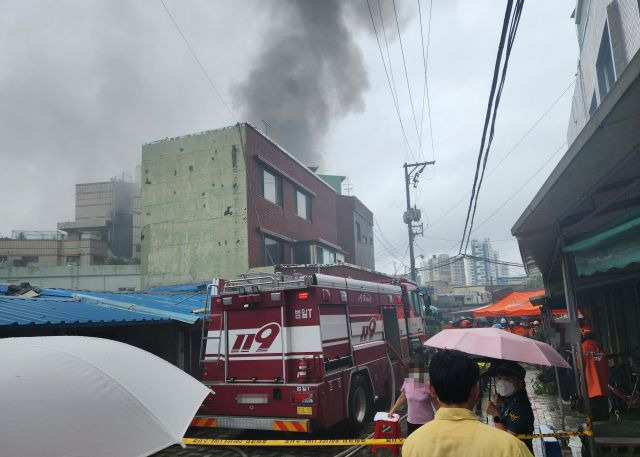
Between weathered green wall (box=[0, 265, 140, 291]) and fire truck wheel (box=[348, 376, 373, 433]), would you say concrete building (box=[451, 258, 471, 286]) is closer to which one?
weathered green wall (box=[0, 265, 140, 291])

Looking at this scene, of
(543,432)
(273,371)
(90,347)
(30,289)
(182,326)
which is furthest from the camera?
(182,326)

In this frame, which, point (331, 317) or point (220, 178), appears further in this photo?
point (220, 178)

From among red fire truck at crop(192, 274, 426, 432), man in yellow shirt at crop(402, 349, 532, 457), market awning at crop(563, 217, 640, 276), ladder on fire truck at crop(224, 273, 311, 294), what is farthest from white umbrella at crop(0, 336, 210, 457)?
ladder on fire truck at crop(224, 273, 311, 294)

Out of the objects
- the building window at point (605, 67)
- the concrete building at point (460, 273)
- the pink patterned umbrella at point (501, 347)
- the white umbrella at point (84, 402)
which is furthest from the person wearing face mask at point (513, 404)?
the concrete building at point (460, 273)

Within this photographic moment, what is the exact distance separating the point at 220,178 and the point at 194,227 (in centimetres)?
241

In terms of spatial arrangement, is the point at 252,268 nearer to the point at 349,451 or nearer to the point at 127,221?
the point at 349,451

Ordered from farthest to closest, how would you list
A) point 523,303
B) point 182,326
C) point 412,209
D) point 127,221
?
point 127,221
point 412,209
point 523,303
point 182,326

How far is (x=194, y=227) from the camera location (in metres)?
20.5

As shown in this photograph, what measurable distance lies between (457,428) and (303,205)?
2319 centimetres

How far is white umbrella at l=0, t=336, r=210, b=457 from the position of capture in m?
1.90

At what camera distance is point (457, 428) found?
2154 millimetres

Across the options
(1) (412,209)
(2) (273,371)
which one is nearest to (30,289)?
(2) (273,371)

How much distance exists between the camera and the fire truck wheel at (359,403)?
841 cm

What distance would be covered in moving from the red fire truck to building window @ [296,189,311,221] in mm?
15433
